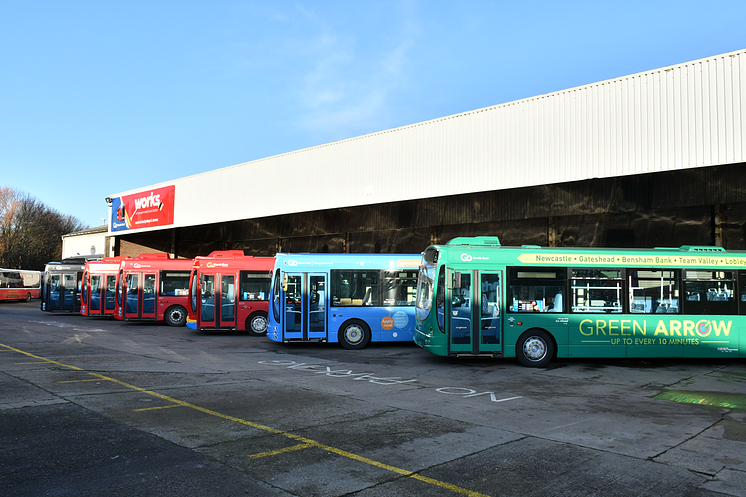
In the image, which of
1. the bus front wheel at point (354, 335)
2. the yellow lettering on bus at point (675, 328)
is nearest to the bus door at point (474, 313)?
the bus front wheel at point (354, 335)

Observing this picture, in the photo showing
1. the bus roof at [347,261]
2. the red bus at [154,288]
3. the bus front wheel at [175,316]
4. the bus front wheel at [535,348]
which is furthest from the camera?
the bus front wheel at [175,316]

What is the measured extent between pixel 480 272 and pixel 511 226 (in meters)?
10.5

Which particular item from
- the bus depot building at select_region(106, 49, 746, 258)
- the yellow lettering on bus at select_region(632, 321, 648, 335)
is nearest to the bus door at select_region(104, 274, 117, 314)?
the bus depot building at select_region(106, 49, 746, 258)

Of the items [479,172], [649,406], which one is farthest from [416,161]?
[649,406]

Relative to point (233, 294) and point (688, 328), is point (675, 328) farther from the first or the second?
point (233, 294)

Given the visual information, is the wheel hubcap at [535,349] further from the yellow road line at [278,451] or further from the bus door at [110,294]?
the bus door at [110,294]

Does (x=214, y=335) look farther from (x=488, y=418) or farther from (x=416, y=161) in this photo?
(x=488, y=418)

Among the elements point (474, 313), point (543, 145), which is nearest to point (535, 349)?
point (474, 313)

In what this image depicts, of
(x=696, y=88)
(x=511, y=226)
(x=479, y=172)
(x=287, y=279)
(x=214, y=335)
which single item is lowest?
(x=214, y=335)

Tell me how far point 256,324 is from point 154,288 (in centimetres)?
698

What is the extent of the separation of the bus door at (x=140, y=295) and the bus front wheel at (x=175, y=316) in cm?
65

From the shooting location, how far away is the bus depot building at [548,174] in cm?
1588

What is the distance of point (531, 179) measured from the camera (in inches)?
743

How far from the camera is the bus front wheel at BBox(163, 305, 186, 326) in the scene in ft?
80.1
